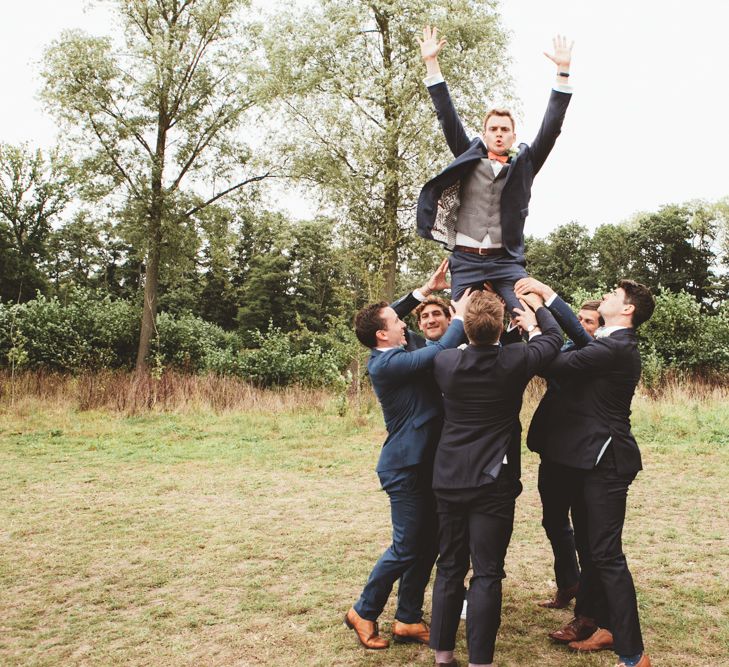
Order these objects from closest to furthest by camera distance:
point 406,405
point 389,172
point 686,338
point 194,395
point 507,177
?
1. point 507,177
2. point 406,405
3. point 194,395
4. point 389,172
5. point 686,338

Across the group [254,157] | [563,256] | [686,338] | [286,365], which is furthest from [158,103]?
[563,256]

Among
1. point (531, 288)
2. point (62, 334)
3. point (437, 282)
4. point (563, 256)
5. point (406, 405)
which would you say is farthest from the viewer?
point (563, 256)

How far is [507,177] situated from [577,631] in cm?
297

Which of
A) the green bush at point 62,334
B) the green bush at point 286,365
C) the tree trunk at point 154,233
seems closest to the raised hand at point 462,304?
the green bush at point 286,365

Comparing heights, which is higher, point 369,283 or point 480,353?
point 369,283

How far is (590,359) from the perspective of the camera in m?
3.93

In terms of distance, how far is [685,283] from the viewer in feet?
120

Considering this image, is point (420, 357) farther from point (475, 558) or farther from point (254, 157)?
point (254, 157)

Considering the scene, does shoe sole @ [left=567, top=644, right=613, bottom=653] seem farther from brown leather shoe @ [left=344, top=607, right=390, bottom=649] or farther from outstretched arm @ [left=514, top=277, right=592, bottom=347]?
outstretched arm @ [left=514, top=277, right=592, bottom=347]

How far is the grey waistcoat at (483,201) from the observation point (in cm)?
436

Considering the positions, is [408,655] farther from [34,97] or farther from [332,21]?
[34,97]

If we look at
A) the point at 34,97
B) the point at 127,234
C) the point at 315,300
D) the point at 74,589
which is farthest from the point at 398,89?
the point at 315,300

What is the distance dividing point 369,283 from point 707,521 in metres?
8.06

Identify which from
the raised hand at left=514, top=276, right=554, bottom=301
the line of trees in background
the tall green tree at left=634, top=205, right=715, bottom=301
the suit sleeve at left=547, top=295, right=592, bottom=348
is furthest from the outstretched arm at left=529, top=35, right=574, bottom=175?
the tall green tree at left=634, top=205, right=715, bottom=301
